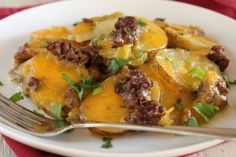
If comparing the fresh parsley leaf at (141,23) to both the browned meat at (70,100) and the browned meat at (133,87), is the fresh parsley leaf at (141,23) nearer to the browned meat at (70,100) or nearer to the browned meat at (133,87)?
the browned meat at (133,87)

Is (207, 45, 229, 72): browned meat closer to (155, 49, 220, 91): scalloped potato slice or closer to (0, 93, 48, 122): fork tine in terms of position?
(155, 49, 220, 91): scalloped potato slice

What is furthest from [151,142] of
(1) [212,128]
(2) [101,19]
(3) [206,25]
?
(3) [206,25]

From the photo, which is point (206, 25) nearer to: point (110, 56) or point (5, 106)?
point (110, 56)

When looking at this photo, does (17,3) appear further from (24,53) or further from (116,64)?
(116,64)

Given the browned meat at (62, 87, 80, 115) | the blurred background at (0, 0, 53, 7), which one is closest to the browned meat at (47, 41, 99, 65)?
the browned meat at (62, 87, 80, 115)

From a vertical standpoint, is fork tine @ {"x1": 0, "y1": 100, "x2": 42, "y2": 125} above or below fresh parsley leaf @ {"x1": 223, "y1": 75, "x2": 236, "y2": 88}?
above

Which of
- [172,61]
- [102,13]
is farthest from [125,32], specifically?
[102,13]
